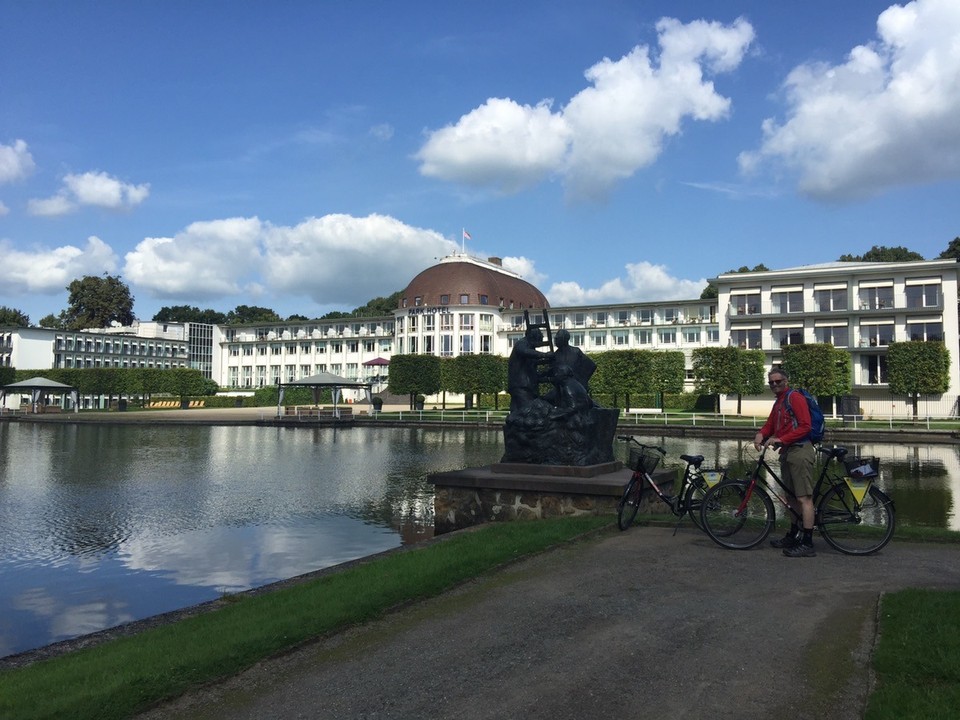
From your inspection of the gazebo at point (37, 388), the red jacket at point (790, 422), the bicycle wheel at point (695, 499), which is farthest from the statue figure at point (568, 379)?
the gazebo at point (37, 388)

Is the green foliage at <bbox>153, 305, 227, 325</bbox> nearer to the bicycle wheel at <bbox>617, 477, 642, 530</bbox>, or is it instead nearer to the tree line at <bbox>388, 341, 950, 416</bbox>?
the tree line at <bbox>388, 341, 950, 416</bbox>

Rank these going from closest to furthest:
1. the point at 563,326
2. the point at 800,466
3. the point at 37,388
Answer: the point at 800,466
the point at 37,388
the point at 563,326

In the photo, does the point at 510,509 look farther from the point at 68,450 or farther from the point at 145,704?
the point at 68,450

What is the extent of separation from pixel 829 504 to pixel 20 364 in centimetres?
11179

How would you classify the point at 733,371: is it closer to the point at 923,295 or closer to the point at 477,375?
the point at 923,295

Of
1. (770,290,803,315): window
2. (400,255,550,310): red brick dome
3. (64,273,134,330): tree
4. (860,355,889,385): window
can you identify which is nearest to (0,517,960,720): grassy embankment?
(860,355,889,385): window

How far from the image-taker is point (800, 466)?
341 inches

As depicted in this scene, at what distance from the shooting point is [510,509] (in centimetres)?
1251

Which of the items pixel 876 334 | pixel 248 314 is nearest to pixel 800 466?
pixel 876 334

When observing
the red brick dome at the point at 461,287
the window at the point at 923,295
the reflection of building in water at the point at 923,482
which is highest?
the red brick dome at the point at 461,287

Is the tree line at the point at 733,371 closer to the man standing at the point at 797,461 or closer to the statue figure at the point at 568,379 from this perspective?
the statue figure at the point at 568,379

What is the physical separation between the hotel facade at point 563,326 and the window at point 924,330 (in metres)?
0.08

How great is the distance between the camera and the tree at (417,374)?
69000 millimetres

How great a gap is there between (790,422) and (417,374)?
200 ft
